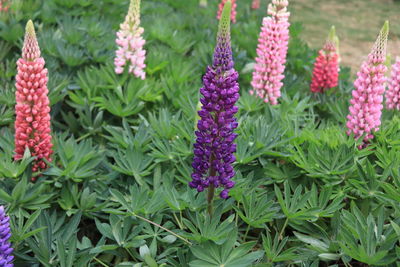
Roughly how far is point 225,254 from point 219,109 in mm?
753

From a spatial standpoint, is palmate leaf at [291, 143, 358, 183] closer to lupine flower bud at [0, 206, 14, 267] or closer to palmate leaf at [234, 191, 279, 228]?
palmate leaf at [234, 191, 279, 228]

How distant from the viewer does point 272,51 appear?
13.6 ft

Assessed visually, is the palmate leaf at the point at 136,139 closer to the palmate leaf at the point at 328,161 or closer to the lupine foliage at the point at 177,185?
the lupine foliage at the point at 177,185

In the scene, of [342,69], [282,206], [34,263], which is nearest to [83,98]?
[34,263]

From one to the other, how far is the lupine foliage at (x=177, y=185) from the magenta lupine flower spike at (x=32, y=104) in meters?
0.09

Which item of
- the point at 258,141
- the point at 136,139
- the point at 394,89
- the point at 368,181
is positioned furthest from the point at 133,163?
the point at 394,89

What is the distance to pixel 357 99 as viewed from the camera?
3.58 m

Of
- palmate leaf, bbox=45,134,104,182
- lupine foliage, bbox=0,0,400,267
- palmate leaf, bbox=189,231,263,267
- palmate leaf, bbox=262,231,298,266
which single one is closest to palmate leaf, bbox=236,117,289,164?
lupine foliage, bbox=0,0,400,267

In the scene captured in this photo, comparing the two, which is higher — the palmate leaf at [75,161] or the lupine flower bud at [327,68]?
the lupine flower bud at [327,68]

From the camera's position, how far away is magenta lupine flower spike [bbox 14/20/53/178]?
121 inches

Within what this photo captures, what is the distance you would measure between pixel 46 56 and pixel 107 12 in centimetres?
205

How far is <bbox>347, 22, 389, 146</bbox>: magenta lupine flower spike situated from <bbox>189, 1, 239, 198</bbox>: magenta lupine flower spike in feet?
Result: 4.24

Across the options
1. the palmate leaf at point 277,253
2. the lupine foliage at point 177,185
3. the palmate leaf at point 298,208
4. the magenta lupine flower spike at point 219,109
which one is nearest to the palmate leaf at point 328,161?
the lupine foliage at point 177,185

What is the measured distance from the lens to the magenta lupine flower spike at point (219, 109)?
8.46 feet
